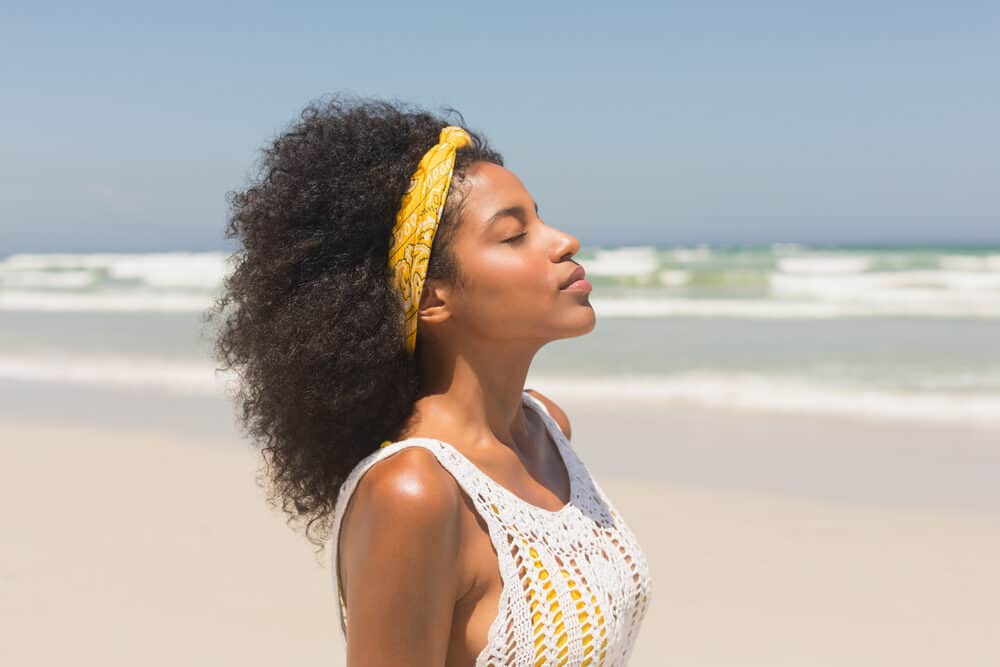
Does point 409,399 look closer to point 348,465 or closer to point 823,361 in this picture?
point 348,465

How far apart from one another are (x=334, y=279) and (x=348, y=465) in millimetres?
341

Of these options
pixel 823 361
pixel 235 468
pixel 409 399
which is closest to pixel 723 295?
pixel 823 361

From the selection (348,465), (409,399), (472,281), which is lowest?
(348,465)

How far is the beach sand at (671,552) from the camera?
4.34 metres

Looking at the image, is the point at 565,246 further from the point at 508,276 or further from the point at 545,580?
the point at 545,580

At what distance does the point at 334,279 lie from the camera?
174 centimetres

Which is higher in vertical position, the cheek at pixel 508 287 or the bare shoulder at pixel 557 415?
the cheek at pixel 508 287

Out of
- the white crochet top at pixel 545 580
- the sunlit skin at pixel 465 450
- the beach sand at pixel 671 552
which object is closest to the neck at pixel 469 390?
the sunlit skin at pixel 465 450

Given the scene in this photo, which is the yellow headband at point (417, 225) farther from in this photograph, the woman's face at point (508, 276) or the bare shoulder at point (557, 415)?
the bare shoulder at point (557, 415)

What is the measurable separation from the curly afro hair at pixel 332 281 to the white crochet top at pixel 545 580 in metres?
0.13

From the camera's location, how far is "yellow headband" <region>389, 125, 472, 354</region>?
5.68 ft

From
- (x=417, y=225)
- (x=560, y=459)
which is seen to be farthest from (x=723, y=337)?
(x=417, y=225)

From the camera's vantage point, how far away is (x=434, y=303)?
1780mm

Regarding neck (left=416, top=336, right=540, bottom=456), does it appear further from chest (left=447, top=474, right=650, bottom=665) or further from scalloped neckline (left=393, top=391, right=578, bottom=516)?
chest (left=447, top=474, right=650, bottom=665)
